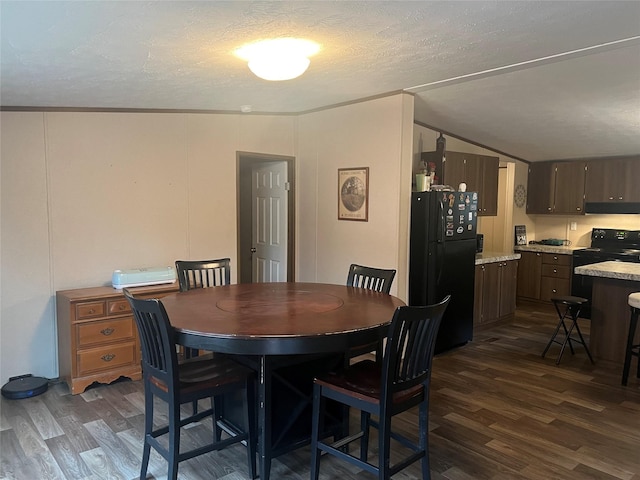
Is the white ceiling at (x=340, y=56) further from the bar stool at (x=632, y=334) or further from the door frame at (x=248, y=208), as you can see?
the bar stool at (x=632, y=334)

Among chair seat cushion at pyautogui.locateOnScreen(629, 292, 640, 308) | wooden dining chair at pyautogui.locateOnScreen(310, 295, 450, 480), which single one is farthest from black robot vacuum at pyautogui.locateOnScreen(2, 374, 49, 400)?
chair seat cushion at pyautogui.locateOnScreen(629, 292, 640, 308)

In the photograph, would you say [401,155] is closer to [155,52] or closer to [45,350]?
[155,52]

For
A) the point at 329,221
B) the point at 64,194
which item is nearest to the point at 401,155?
the point at 329,221

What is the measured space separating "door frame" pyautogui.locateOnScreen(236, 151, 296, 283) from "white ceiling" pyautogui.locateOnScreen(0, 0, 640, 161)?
0.57m

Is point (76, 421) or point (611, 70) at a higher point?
point (611, 70)

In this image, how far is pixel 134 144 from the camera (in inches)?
164

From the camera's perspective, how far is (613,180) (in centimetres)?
610

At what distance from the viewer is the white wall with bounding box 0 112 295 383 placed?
12.0 ft

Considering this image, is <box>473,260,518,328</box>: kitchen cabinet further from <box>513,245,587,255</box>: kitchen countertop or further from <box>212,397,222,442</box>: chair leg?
<box>212,397,222,442</box>: chair leg

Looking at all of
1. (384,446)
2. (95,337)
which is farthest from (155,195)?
(384,446)

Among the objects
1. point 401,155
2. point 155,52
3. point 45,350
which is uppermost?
point 155,52

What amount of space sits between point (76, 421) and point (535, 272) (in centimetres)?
593

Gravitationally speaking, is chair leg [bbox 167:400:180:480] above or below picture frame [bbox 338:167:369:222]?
below

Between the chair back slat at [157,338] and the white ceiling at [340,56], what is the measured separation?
1.29 m
